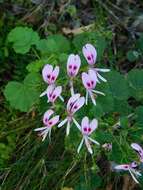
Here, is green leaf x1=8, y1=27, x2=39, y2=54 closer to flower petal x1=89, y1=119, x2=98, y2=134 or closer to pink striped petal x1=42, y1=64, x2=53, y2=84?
pink striped petal x1=42, y1=64, x2=53, y2=84

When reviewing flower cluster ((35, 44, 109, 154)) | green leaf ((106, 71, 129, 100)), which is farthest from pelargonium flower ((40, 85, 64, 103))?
green leaf ((106, 71, 129, 100))

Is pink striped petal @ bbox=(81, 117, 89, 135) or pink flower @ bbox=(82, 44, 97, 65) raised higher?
pink flower @ bbox=(82, 44, 97, 65)

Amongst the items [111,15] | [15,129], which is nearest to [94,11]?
[111,15]

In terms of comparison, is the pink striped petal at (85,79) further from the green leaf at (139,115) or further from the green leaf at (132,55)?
the green leaf at (132,55)

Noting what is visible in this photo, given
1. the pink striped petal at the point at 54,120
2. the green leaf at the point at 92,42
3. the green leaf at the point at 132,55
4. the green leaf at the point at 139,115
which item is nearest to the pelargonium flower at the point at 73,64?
the pink striped petal at the point at 54,120

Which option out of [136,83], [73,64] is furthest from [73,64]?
[136,83]

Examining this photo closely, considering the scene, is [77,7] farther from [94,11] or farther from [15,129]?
[15,129]
